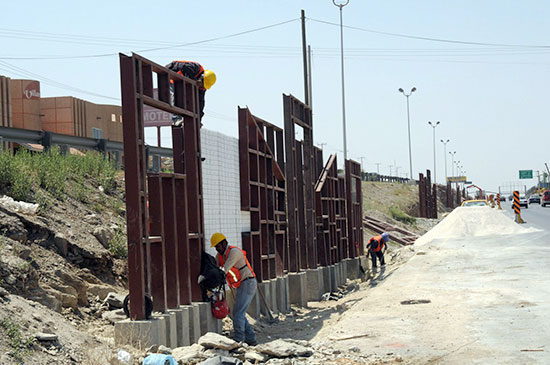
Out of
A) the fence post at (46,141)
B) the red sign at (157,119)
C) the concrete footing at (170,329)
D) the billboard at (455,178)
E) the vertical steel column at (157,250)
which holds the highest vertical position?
the billboard at (455,178)

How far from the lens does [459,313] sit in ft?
42.2

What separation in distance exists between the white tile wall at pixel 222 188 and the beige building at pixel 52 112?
905 cm

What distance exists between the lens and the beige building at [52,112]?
21.6 meters

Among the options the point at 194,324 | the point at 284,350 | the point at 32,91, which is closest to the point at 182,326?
the point at 194,324

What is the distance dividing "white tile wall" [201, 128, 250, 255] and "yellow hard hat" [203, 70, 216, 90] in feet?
2.50

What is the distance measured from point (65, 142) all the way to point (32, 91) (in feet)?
22.3

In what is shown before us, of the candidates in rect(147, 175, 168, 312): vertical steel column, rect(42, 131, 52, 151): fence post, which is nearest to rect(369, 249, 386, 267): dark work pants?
rect(42, 131, 52, 151): fence post

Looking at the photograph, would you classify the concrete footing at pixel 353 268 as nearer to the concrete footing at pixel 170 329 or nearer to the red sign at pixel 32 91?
the red sign at pixel 32 91

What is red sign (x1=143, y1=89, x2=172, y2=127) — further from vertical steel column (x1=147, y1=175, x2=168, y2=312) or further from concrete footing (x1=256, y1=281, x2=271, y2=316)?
vertical steel column (x1=147, y1=175, x2=168, y2=312)

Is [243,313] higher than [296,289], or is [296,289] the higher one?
[243,313]

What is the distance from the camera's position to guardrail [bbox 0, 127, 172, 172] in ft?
48.3

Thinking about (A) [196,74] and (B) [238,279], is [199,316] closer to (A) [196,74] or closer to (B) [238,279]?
(B) [238,279]

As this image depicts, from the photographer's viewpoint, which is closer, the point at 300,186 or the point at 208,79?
the point at 208,79

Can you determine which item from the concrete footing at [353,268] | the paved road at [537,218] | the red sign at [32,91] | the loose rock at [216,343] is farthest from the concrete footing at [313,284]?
the paved road at [537,218]
